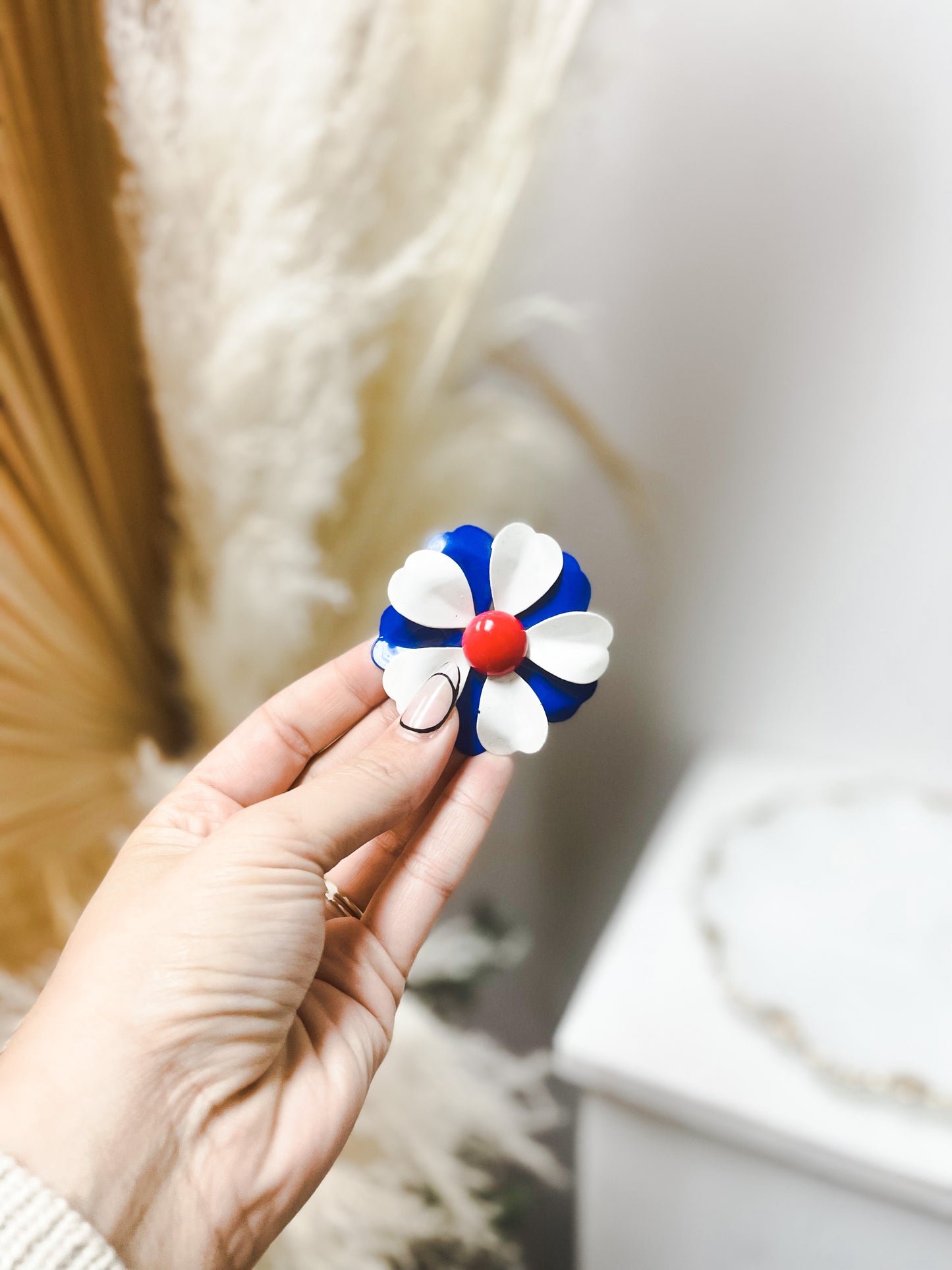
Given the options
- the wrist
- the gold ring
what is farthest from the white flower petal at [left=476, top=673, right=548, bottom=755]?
the wrist

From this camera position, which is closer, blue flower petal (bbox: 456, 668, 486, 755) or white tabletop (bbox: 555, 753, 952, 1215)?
blue flower petal (bbox: 456, 668, 486, 755)

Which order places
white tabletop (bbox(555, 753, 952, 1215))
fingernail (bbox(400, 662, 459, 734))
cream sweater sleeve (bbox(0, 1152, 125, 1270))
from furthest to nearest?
white tabletop (bbox(555, 753, 952, 1215)), fingernail (bbox(400, 662, 459, 734)), cream sweater sleeve (bbox(0, 1152, 125, 1270))

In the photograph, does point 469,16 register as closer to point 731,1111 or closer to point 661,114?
point 661,114

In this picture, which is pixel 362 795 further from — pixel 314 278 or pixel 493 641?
pixel 314 278

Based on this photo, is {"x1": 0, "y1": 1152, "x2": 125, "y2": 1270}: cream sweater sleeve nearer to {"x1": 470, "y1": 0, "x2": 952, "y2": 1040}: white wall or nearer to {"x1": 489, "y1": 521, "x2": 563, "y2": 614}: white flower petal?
{"x1": 489, "y1": 521, "x2": 563, "y2": 614}: white flower petal

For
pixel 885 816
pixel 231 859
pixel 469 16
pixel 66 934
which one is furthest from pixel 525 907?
pixel 469 16

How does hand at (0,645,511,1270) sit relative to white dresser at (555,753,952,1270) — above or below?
above

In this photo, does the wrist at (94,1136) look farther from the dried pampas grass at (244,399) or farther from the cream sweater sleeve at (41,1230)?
the dried pampas grass at (244,399)

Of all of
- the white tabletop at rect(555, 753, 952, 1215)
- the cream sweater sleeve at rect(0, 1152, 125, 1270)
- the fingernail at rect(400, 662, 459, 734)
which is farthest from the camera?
the white tabletop at rect(555, 753, 952, 1215)
